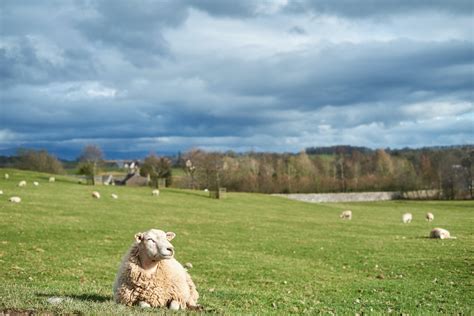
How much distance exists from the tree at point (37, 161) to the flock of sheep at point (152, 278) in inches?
4198

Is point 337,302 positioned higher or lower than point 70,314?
lower

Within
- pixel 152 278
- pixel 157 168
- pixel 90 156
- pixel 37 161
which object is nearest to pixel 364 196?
pixel 157 168

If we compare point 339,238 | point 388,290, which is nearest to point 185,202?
point 339,238

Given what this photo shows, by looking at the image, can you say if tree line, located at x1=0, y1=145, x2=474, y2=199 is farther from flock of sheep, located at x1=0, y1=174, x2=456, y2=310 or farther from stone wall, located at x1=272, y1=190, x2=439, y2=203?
flock of sheep, located at x1=0, y1=174, x2=456, y2=310

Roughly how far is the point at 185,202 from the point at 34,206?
2021cm

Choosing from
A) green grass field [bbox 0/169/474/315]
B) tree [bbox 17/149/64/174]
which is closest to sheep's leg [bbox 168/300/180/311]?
green grass field [bbox 0/169/474/315]

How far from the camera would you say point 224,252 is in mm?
25438

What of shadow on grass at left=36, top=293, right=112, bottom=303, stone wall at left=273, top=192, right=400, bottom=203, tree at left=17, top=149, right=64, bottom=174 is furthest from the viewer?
stone wall at left=273, top=192, right=400, bottom=203

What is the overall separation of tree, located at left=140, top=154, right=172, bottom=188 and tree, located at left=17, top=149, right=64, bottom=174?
71.4ft

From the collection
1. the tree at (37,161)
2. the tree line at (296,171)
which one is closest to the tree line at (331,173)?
the tree line at (296,171)

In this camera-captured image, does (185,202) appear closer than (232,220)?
No

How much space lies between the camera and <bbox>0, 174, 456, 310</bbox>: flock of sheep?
985 cm

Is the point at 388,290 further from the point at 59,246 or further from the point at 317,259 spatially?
the point at 59,246

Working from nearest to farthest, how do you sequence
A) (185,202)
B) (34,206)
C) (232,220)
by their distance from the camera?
(34,206) → (232,220) → (185,202)
